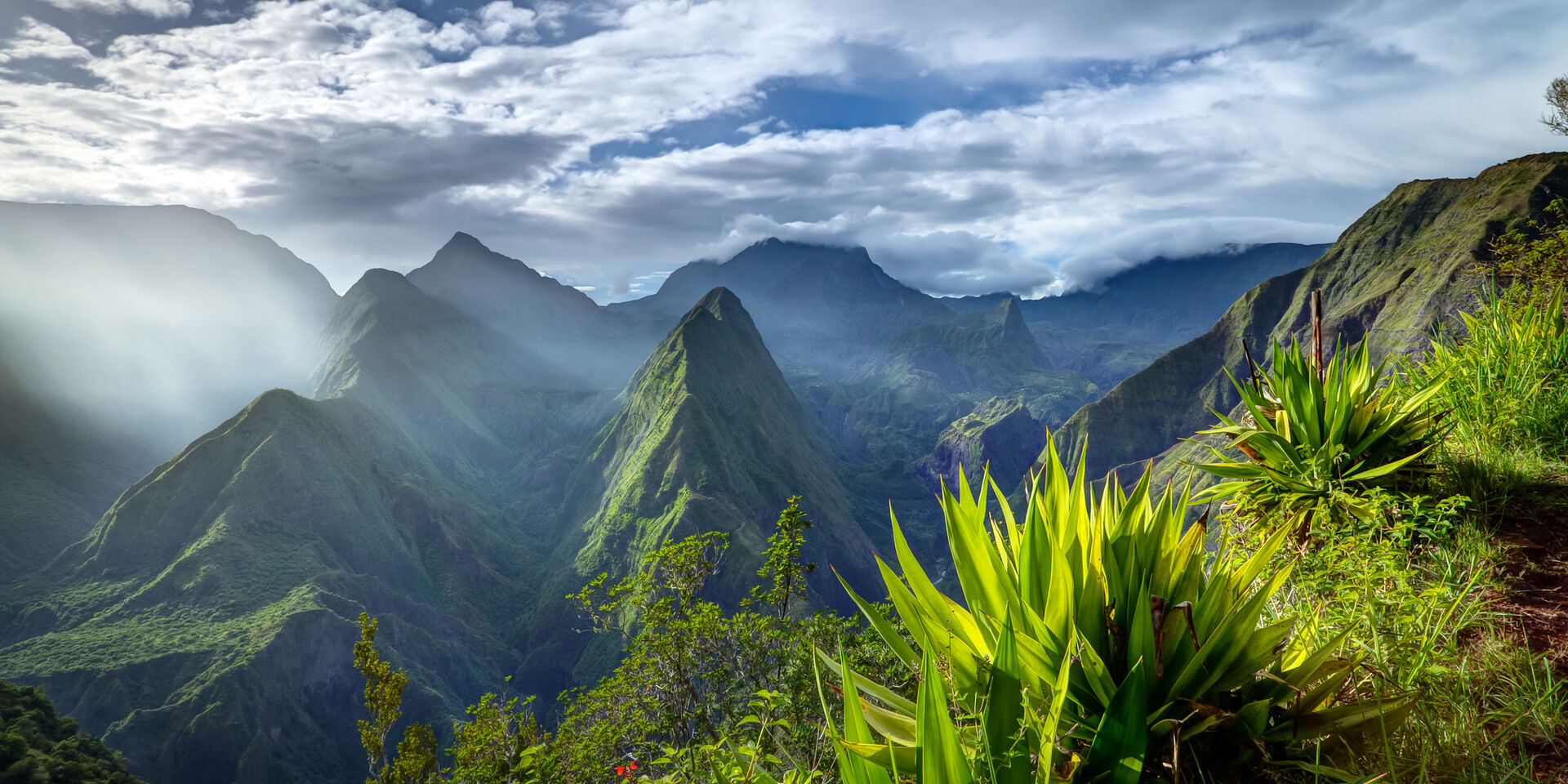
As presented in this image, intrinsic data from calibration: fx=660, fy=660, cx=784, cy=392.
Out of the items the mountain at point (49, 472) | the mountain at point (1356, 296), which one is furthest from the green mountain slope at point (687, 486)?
the mountain at point (49, 472)

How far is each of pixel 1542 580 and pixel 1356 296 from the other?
552ft

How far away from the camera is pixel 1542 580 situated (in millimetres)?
3221

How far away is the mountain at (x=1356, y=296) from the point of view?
99.6 meters

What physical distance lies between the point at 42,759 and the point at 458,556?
287 ft

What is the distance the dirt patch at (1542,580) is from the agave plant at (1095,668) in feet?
2.18

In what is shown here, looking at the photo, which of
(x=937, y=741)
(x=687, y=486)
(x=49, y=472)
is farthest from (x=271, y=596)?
(x=937, y=741)

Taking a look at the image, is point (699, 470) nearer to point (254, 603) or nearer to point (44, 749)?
point (254, 603)

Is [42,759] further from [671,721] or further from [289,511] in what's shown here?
[289,511]

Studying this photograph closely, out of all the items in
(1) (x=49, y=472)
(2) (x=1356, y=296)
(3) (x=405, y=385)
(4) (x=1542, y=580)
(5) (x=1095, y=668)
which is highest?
(2) (x=1356, y=296)

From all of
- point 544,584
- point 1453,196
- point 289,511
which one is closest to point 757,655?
point 289,511

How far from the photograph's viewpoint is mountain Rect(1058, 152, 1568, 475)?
327ft

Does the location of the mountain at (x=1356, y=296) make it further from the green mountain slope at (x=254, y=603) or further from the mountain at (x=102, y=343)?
the mountain at (x=102, y=343)

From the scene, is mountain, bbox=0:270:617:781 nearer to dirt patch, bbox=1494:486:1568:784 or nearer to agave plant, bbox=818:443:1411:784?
agave plant, bbox=818:443:1411:784

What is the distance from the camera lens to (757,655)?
11.4m
